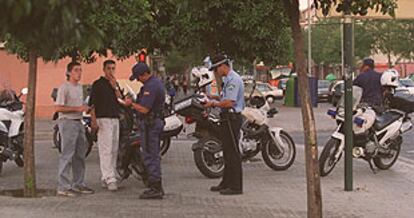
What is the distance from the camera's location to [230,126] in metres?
10.5

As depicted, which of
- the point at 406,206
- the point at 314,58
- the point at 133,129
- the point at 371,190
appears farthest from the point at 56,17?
the point at 314,58

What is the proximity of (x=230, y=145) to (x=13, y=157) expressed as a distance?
12.0 ft

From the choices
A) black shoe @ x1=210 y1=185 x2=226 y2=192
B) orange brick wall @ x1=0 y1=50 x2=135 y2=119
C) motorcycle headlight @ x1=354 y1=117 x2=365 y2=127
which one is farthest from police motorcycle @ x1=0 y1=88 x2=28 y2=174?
orange brick wall @ x1=0 y1=50 x2=135 y2=119

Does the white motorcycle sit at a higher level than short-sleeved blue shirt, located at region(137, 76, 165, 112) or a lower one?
lower

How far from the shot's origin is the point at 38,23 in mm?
4035

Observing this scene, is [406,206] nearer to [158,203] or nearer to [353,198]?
[353,198]

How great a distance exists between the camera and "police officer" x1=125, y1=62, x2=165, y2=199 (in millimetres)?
10102

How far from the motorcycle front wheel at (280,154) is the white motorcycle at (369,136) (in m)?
0.84

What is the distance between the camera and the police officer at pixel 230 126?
411 inches

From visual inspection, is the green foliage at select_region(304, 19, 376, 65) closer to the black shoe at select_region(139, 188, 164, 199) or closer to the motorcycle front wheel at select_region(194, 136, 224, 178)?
the motorcycle front wheel at select_region(194, 136, 224, 178)

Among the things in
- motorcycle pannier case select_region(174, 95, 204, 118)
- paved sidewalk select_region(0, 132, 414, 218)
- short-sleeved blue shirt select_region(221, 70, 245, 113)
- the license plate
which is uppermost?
short-sleeved blue shirt select_region(221, 70, 245, 113)

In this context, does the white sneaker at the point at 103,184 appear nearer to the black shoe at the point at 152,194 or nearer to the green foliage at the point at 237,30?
the black shoe at the point at 152,194

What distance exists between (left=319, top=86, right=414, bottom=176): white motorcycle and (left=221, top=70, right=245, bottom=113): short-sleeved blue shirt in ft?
6.14

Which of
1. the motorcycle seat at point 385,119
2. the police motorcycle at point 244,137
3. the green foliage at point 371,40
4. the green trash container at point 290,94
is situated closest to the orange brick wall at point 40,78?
the green trash container at point 290,94
